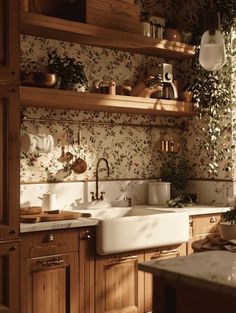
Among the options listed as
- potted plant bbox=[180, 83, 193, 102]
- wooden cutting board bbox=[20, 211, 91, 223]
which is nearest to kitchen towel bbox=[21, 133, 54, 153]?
wooden cutting board bbox=[20, 211, 91, 223]

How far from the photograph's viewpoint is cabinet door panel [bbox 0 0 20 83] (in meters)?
2.93

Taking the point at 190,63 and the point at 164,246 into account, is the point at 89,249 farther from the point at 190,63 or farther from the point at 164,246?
the point at 190,63

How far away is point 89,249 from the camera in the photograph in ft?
10.8

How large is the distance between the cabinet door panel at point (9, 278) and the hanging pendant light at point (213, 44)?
5.24 ft

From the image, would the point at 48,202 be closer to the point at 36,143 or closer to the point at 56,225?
the point at 36,143

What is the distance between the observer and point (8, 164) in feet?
9.53

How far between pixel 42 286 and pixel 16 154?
0.85 meters

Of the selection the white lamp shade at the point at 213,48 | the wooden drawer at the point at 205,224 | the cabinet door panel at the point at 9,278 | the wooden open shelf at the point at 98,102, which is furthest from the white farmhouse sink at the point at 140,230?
the white lamp shade at the point at 213,48

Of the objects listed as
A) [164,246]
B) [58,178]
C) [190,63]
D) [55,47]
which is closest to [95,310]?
[164,246]

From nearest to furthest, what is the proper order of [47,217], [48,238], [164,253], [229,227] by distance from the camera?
[229,227], [48,238], [47,217], [164,253]

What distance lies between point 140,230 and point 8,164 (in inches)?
42.3

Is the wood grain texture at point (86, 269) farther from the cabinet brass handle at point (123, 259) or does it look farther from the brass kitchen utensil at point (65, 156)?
the brass kitchen utensil at point (65, 156)

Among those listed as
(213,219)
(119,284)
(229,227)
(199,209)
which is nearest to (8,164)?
(119,284)

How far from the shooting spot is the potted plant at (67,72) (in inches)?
147
